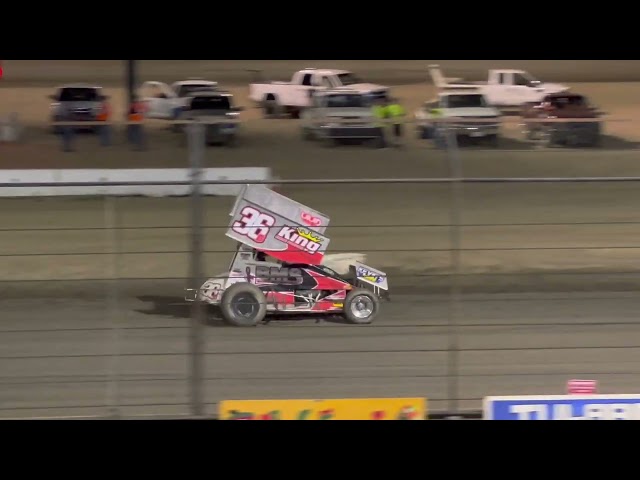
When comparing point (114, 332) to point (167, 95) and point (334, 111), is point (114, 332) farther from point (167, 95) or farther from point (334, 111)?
point (167, 95)

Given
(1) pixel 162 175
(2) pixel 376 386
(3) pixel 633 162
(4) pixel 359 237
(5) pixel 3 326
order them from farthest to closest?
1. (3) pixel 633 162
2. (1) pixel 162 175
3. (4) pixel 359 237
4. (5) pixel 3 326
5. (2) pixel 376 386

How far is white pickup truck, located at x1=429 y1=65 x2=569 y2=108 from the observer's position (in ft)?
74.4

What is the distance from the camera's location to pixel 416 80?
25.9m

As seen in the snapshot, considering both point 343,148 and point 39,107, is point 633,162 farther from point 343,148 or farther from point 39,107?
point 39,107

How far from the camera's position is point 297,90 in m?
22.2

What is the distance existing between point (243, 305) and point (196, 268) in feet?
10.2

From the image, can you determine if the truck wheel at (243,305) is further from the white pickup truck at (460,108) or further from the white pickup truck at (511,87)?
the white pickup truck at (511,87)

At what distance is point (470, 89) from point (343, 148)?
9223 millimetres

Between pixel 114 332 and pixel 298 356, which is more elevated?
pixel 114 332

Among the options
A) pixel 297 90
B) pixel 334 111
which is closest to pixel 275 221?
pixel 334 111

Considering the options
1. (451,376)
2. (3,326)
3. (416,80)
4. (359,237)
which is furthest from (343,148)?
(416,80)

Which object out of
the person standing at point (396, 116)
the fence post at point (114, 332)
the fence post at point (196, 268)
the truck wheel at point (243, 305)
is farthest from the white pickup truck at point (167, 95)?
the fence post at point (196, 268)

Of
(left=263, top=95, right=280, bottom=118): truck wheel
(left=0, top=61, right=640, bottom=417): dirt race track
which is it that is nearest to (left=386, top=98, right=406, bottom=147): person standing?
(left=0, top=61, right=640, bottom=417): dirt race track

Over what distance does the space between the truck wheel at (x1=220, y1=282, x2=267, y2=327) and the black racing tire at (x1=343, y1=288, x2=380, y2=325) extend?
77 cm
